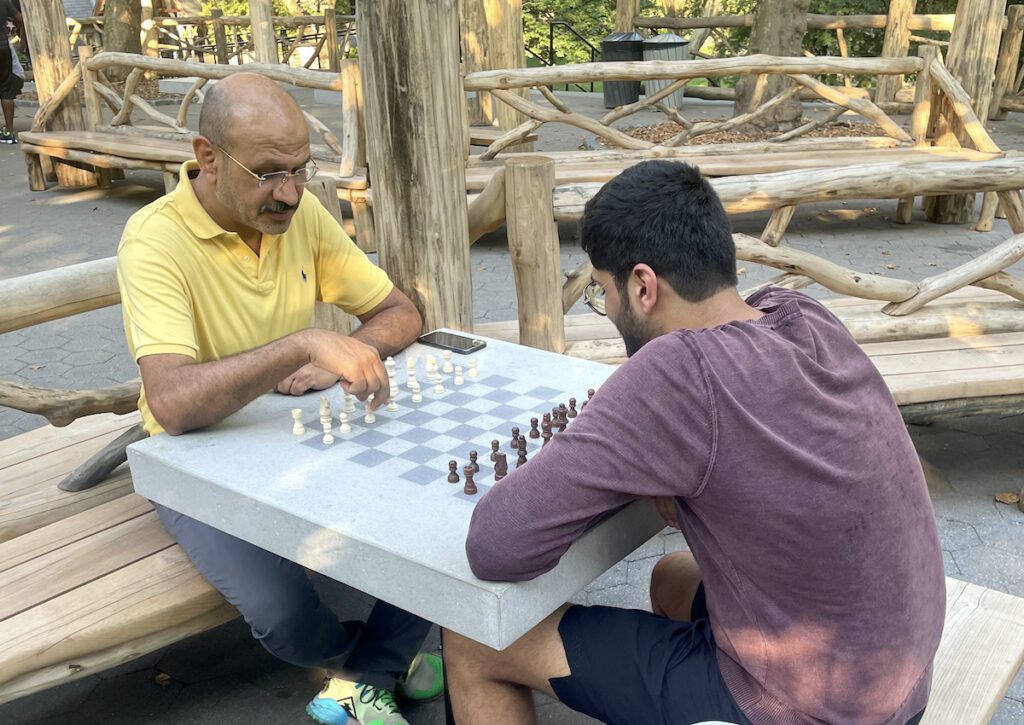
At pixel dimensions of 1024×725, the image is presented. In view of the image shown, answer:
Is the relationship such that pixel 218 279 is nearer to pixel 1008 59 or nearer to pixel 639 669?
pixel 639 669

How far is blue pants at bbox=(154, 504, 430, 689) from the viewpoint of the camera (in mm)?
2137

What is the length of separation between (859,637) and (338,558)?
92 cm

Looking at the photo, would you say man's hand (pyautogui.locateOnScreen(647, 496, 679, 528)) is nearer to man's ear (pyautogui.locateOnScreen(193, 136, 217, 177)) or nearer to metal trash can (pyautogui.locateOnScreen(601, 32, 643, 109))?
man's ear (pyautogui.locateOnScreen(193, 136, 217, 177))

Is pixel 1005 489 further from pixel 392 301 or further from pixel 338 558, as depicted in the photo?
pixel 338 558

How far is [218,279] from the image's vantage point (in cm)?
237

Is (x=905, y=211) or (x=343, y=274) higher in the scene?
(x=343, y=274)

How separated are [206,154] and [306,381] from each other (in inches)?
23.9

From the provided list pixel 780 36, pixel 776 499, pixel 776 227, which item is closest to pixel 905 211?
pixel 780 36

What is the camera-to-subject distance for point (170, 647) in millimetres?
2938

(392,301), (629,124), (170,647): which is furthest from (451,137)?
(629,124)

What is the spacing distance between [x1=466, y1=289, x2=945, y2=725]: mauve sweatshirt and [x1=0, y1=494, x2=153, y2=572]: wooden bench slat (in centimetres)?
133

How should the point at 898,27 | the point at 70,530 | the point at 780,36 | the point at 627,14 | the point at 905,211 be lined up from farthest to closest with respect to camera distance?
the point at 627,14 → the point at 898,27 → the point at 780,36 → the point at 905,211 → the point at 70,530

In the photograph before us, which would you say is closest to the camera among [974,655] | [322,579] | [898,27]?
[974,655]

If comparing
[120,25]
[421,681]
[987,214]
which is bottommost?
[421,681]
